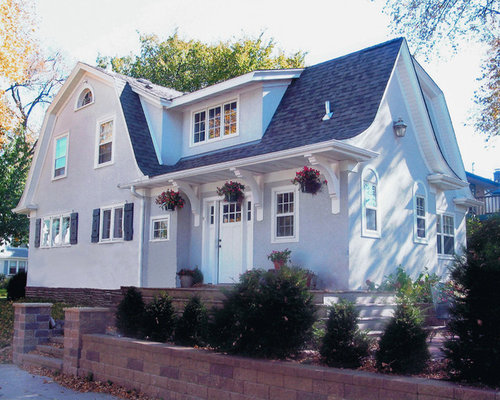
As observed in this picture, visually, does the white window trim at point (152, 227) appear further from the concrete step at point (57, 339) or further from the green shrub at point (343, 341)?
the green shrub at point (343, 341)

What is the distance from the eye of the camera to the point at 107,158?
16.8 metres

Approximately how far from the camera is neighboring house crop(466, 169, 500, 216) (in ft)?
85.4

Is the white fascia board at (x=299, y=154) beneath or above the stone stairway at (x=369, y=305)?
above

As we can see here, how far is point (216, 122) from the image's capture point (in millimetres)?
15094

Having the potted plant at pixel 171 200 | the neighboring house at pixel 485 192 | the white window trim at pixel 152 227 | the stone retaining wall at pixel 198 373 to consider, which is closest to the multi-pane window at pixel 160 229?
the white window trim at pixel 152 227

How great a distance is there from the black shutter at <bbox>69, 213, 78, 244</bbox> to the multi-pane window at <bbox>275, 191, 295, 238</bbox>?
26.8 feet

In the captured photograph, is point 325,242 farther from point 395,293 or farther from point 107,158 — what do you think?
point 107,158

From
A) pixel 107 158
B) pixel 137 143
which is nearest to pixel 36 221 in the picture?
pixel 107 158

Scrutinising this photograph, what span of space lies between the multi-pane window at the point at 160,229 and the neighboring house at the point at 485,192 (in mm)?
15161

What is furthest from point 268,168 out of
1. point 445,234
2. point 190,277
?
point 445,234

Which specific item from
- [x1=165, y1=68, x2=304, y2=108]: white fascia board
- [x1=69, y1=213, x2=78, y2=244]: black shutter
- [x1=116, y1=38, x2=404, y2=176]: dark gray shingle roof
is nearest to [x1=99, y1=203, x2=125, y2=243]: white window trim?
[x1=69, y1=213, x2=78, y2=244]: black shutter

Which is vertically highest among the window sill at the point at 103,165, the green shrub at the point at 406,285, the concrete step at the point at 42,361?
the window sill at the point at 103,165

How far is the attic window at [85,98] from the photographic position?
711 inches

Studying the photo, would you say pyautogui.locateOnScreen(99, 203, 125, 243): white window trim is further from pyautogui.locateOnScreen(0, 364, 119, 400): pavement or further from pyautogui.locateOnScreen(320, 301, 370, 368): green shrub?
pyautogui.locateOnScreen(320, 301, 370, 368): green shrub
